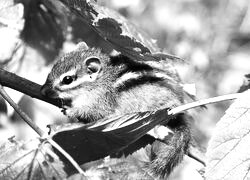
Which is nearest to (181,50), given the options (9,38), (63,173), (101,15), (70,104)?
(70,104)

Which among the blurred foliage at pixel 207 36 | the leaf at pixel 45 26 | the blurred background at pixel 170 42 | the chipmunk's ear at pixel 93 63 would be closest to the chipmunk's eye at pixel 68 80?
the chipmunk's ear at pixel 93 63

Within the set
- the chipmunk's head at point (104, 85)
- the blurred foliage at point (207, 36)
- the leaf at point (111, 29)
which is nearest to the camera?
the leaf at point (111, 29)

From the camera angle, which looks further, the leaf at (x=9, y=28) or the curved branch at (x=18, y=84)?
the leaf at (x=9, y=28)

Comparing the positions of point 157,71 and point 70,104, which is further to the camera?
point 70,104

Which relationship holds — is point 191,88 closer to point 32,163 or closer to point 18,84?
point 18,84

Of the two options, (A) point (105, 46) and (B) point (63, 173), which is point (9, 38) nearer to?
(A) point (105, 46)

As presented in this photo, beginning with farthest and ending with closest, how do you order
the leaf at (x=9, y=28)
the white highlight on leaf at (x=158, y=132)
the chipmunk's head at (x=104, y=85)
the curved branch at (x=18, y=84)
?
the chipmunk's head at (x=104, y=85)
the leaf at (x=9, y=28)
the curved branch at (x=18, y=84)
the white highlight on leaf at (x=158, y=132)

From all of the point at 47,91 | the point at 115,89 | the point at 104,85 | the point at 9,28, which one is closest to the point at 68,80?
the point at 104,85

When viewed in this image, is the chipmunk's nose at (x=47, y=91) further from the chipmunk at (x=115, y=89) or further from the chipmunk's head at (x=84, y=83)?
the chipmunk's head at (x=84, y=83)
